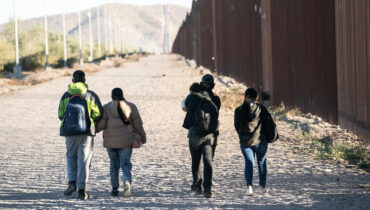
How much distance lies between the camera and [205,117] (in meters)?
7.74

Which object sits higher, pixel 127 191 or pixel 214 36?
pixel 214 36

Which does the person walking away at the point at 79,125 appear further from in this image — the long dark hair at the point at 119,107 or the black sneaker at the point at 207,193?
the black sneaker at the point at 207,193

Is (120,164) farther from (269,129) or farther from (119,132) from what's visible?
(269,129)

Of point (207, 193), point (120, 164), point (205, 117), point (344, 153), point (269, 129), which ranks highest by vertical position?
point (205, 117)

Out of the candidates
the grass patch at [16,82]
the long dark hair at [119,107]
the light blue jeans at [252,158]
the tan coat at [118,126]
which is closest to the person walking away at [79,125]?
the tan coat at [118,126]

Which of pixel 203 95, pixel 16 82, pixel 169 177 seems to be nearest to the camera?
pixel 203 95

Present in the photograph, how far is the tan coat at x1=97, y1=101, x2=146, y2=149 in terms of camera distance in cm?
786

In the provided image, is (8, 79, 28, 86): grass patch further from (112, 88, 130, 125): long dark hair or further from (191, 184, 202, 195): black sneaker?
(191, 184, 202, 195): black sneaker

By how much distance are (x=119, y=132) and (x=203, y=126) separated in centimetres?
96

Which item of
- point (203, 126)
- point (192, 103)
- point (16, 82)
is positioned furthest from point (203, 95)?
point (16, 82)

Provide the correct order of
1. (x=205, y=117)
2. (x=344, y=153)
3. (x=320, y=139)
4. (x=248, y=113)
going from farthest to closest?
(x=320, y=139) < (x=344, y=153) < (x=205, y=117) < (x=248, y=113)

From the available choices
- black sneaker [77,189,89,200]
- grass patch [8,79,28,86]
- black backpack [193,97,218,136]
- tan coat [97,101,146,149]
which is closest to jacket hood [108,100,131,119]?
tan coat [97,101,146,149]

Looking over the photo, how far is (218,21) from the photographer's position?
35.4 m

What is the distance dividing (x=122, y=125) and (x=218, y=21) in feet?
91.6
